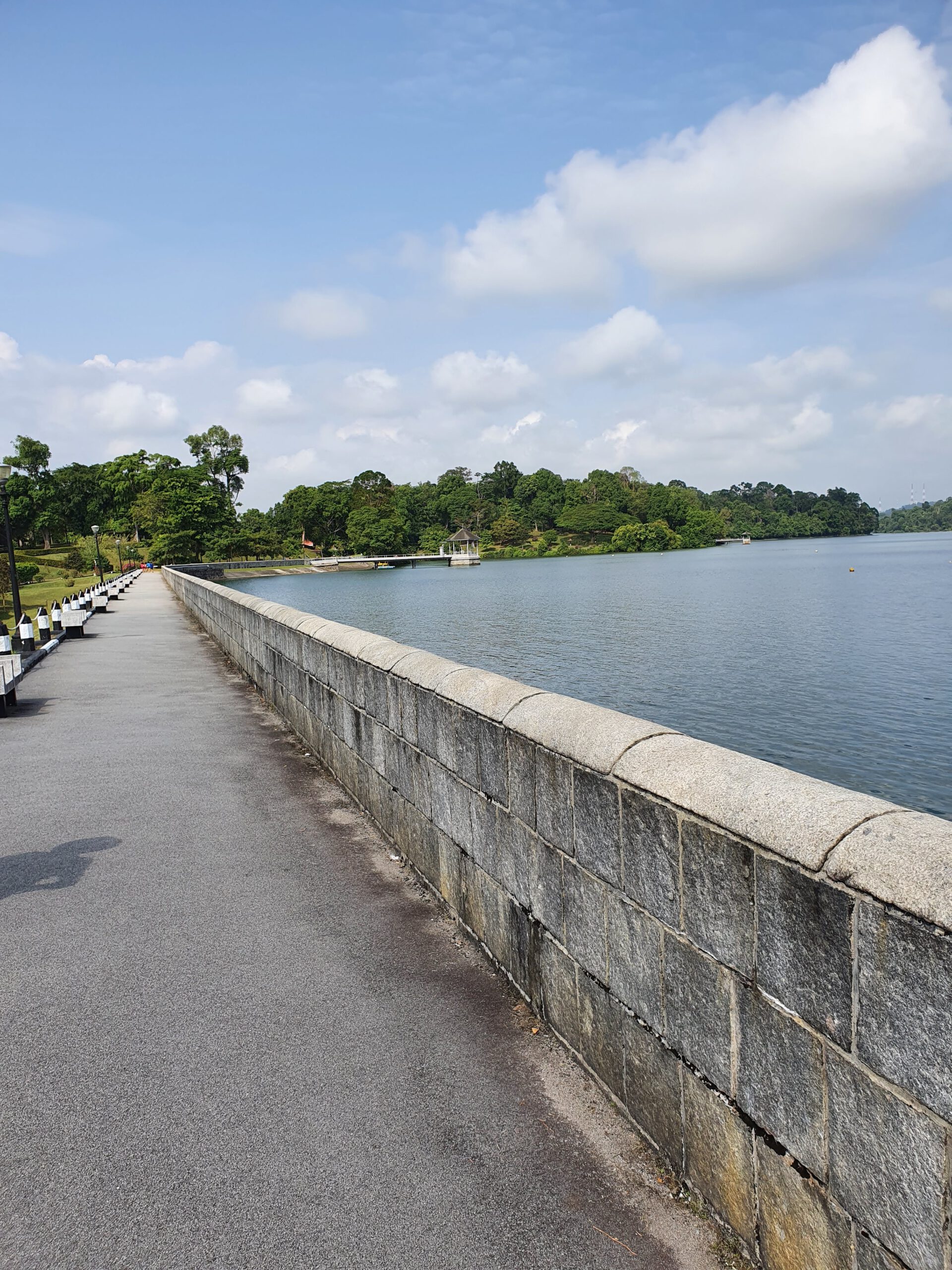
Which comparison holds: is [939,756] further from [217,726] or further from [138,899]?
[138,899]

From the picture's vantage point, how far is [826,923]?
7.04 ft

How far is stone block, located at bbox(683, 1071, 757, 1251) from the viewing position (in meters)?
2.55

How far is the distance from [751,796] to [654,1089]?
1168mm

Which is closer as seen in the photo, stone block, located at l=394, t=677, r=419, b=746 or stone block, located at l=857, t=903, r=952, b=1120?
A: stone block, located at l=857, t=903, r=952, b=1120

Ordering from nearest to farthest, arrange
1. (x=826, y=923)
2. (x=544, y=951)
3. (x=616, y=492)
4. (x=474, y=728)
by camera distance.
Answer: (x=826, y=923) → (x=544, y=951) → (x=474, y=728) → (x=616, y=492)

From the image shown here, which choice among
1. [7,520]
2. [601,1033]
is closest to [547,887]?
[601,1033]

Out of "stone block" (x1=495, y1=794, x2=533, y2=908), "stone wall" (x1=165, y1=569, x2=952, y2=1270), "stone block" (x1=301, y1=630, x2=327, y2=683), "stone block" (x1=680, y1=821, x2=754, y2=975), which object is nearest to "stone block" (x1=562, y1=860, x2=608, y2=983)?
"stone wall" (x1=165, y1=569, x2=952, y2=1270)

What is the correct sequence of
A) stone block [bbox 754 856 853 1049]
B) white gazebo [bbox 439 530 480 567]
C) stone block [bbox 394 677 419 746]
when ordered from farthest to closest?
1. white gazebo [bbox 439 530 480 567]
2. stone block [bbox 394 677 419 746]
3. stone block [bbox 754 856 853 1049]

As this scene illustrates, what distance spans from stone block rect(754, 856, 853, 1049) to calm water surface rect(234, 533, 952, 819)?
13.3 m

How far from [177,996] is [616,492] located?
181832 mm

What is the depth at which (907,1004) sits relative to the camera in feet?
6.36

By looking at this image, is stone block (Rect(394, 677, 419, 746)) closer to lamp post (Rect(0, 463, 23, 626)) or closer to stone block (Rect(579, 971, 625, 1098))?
stone block (Rect(579, 971, 625, 1098))

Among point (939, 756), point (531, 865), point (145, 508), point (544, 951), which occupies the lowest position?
point (939, 756)

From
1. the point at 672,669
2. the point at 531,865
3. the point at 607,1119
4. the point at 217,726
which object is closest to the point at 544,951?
the point at 531,865
